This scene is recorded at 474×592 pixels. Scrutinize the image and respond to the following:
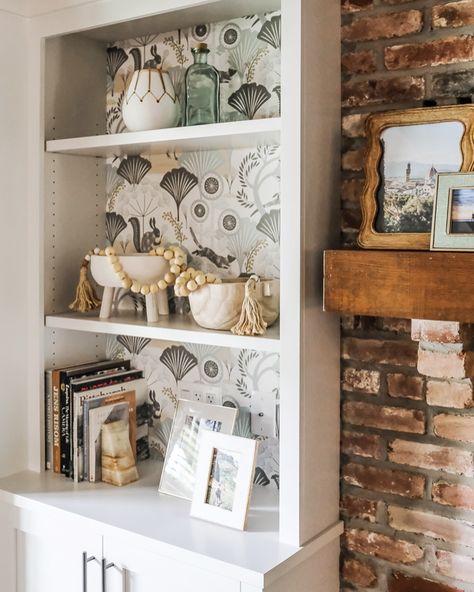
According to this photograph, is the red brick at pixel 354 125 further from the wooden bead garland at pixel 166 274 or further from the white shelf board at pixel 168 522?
the white shelf board at pixel 168 522

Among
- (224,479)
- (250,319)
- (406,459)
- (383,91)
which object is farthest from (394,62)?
(224,479)

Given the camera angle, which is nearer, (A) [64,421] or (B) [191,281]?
(B) [191,281]

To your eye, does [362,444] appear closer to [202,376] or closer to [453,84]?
[202,376]

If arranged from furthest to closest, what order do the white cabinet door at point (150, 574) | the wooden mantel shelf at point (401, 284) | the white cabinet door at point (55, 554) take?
1. the white cabinet door at point (55, 554)
2. the white cabinet door at point (150, 574)
3. the wooden mantel shelf at point (401, 284)

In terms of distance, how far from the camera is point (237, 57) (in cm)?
189

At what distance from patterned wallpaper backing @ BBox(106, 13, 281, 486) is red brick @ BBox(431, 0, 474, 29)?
1.37 ft

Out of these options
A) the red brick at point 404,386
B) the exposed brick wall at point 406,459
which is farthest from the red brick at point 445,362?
the red brick at point 404,386

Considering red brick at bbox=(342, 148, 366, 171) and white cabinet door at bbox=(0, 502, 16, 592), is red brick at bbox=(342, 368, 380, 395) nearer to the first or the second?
red brick at bbox=(342, 148, 366, 171)

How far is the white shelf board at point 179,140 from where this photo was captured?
1589mm

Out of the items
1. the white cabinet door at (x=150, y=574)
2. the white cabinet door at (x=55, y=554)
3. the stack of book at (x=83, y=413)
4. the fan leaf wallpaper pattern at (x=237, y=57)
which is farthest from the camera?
the stack of book at (x=83, y=413)

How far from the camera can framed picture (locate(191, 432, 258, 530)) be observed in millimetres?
1625

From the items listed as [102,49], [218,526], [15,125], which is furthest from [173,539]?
[102,49]

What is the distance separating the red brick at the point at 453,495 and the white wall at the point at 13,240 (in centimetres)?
115

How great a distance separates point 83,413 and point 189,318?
1.26ft
